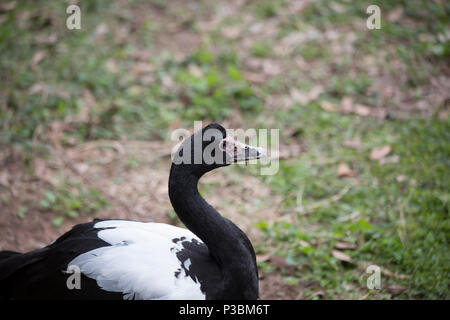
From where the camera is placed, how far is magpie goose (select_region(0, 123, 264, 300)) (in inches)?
95.0

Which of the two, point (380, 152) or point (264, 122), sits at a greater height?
point (264, 122)

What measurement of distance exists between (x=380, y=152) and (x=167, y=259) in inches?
95.9

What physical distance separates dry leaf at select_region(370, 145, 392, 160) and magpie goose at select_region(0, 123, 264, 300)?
1.87 m

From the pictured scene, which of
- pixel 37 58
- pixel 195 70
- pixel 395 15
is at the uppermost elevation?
pixel 395 15

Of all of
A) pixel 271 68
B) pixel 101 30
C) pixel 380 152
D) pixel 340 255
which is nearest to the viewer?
pixel 340 255

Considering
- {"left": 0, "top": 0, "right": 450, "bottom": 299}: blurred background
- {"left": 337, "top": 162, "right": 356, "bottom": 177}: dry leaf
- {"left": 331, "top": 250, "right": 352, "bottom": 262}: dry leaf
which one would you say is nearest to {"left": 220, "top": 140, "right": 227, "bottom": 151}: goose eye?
{"left": 0, "top": 0, "right": 450, "bottom": 299}: blurred background

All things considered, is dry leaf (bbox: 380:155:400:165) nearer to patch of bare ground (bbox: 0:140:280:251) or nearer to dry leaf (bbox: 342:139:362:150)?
dry leaf (bbox: 342:139:362:150)

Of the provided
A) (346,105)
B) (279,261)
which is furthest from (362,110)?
(279,261)

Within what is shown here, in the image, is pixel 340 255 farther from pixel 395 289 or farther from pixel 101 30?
pixel 101 30

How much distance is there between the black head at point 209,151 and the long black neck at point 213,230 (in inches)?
1.9

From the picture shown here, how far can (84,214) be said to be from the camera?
3.73m

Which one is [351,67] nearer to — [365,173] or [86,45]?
[365,173]

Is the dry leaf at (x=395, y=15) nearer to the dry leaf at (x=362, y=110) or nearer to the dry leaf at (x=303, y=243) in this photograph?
the dry leaf at (x=362, y=110)

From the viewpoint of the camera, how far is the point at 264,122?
182 inches
